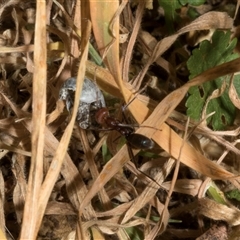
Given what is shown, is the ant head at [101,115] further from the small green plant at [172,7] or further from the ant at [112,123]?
the small green plant at [172,7]

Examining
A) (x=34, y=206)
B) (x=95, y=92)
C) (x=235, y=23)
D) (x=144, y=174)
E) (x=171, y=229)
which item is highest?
(x=235, y=23)

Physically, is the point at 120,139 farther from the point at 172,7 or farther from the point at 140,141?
the point at 172,7

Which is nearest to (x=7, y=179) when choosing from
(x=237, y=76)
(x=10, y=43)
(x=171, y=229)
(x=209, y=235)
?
(x=10, y=43)

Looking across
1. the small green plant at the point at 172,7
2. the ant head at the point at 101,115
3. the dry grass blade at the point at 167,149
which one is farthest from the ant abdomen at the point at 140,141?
the small green plant at the point at 172,7

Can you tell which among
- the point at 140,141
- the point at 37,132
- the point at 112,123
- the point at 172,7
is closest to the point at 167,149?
the point at 140,141

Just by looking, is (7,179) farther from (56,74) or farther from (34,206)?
(34,206)

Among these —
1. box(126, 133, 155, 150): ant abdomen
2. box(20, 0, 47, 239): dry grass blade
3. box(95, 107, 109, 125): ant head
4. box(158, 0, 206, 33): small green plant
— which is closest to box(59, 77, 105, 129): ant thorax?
box(95, 107, 109, 125): ant head

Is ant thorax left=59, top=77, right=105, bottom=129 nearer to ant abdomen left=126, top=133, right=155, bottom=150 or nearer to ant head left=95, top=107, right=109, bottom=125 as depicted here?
ant head left=95, top=107, right=109, bottom=125
